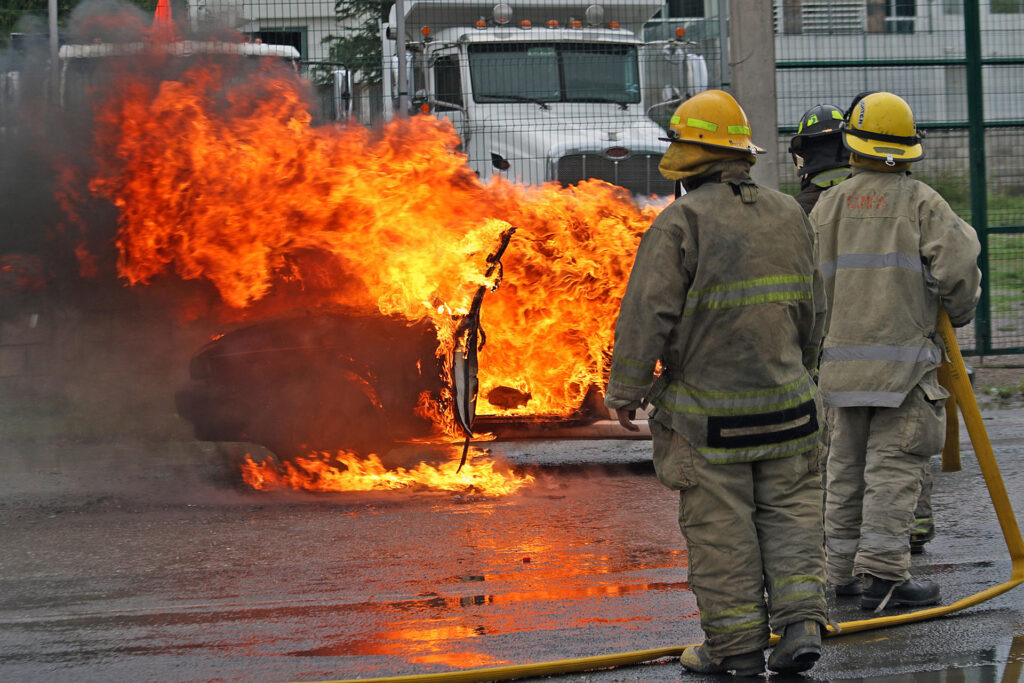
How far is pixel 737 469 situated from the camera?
3855 mm

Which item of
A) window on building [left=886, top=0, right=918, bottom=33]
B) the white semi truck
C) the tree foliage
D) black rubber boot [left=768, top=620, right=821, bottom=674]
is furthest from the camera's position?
window on building [left=886, top=0, right=918, bottom=33]

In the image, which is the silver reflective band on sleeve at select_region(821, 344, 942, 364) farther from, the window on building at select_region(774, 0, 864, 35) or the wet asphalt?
the window on building at select_region(774, 0, 864, 35)

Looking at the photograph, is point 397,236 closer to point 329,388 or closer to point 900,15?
point 329,388

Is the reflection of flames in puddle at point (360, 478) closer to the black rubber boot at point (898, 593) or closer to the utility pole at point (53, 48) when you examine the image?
the black rubber boot at point (898, 593)

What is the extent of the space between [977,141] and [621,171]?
3.62m

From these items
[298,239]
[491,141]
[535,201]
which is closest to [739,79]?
[491,141]

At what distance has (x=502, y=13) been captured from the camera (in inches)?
450

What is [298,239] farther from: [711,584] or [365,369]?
[711,584]

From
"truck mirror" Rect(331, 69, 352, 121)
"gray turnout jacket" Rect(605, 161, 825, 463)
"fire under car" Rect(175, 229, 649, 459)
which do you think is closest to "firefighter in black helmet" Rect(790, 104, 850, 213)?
"fire under car" Rect(175, 229, 649, 459)

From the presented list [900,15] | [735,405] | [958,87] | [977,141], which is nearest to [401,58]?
[900,15]

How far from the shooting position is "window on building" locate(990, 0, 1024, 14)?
11672 mm

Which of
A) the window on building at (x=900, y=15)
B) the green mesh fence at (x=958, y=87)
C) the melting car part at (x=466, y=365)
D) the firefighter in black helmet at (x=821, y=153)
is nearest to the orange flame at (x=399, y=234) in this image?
the melting car part at (x=466, y=365)

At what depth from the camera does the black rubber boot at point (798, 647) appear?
12.3 ft

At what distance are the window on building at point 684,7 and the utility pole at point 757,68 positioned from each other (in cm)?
174
